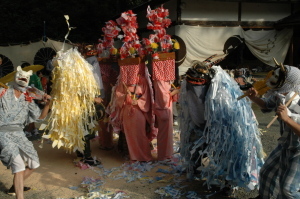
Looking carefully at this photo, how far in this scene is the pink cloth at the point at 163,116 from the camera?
16.7 feet

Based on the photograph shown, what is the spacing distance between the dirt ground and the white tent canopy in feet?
25.8

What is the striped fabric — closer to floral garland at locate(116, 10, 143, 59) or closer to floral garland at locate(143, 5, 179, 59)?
floral garland at locate(143, 5, 179, 59)

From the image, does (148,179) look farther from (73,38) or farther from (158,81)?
(73,38)

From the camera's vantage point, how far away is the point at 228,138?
3.88 m

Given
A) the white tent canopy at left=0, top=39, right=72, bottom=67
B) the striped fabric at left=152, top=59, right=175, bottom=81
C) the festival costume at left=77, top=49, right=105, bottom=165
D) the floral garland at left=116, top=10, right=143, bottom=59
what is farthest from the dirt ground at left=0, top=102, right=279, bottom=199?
the white tent canopy at left=0, top=39, right=72, bottom=67

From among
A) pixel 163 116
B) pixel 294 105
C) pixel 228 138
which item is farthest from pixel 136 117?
pixel 294 105

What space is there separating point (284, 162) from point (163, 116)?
2.26m

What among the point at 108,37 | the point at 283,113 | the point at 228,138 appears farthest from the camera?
the point at 108,37

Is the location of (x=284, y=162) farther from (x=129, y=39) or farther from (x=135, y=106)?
(x=129, y=39)

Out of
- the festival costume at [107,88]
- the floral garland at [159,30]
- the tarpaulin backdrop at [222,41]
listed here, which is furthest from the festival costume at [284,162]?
the tarpaulin backdrop at [222,41]

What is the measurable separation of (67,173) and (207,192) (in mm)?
2135

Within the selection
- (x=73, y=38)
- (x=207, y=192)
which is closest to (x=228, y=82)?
(x=207, y=192)

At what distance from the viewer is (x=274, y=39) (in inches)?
459

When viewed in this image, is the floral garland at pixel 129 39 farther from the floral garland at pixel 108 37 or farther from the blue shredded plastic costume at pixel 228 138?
the blue shredded plastic costume at pixel 228 138
